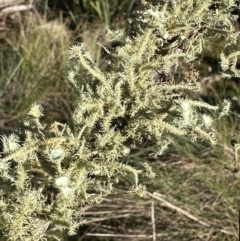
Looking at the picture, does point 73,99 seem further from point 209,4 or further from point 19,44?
point 209,4

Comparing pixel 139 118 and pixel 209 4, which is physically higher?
pixel 209 4

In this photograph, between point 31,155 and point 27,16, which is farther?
point 27,16

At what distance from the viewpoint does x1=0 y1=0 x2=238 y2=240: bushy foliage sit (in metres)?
0.51

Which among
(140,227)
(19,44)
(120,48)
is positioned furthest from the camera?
(19,44)

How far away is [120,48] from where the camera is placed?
0.52m

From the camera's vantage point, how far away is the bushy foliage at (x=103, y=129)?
1.68 ft

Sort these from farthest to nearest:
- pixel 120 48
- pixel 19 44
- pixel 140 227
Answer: pixel 19 44 → pixel 140 227 → pixel 120 48

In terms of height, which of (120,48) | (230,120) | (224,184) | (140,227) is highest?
(120,48)

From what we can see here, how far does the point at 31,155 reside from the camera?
0.52m

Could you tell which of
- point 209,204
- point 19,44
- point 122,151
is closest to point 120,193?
point 209,204

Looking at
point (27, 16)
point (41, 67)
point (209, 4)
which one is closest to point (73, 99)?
point (41, 67)

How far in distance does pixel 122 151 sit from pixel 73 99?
926 millimetres

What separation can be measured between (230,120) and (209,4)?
0.90 metres

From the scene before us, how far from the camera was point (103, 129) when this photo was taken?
0.52 m
